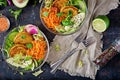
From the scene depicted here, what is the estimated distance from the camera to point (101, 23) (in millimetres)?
2090

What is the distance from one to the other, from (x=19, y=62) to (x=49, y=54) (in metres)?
0.15

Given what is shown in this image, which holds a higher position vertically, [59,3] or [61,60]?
[59,3]

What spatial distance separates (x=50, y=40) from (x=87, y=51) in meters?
0.19

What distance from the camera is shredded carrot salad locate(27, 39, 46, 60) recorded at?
216 centimetres

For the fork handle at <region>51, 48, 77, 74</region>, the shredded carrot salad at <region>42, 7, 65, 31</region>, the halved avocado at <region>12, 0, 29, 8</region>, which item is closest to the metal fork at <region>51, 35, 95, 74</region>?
the fork handle at <region>51, 48, 77, 74</region>

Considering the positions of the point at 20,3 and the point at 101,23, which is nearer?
the point at 101,23

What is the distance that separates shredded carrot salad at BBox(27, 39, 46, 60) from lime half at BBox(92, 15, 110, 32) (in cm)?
26

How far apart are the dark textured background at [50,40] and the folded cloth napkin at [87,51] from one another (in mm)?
28

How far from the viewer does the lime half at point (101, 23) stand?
2090 mm

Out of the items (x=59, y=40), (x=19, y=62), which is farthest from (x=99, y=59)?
(x=19, y=62)

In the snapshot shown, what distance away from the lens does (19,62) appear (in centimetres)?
219

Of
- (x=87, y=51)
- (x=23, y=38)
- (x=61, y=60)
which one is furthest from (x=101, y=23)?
(x=23, y=38)

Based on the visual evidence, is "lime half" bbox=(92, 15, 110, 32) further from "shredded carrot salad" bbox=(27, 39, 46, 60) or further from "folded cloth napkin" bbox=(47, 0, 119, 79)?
"shredded carrot salad" bbox=(27, 39, 46, 60)

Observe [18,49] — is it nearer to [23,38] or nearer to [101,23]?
[23,38]
